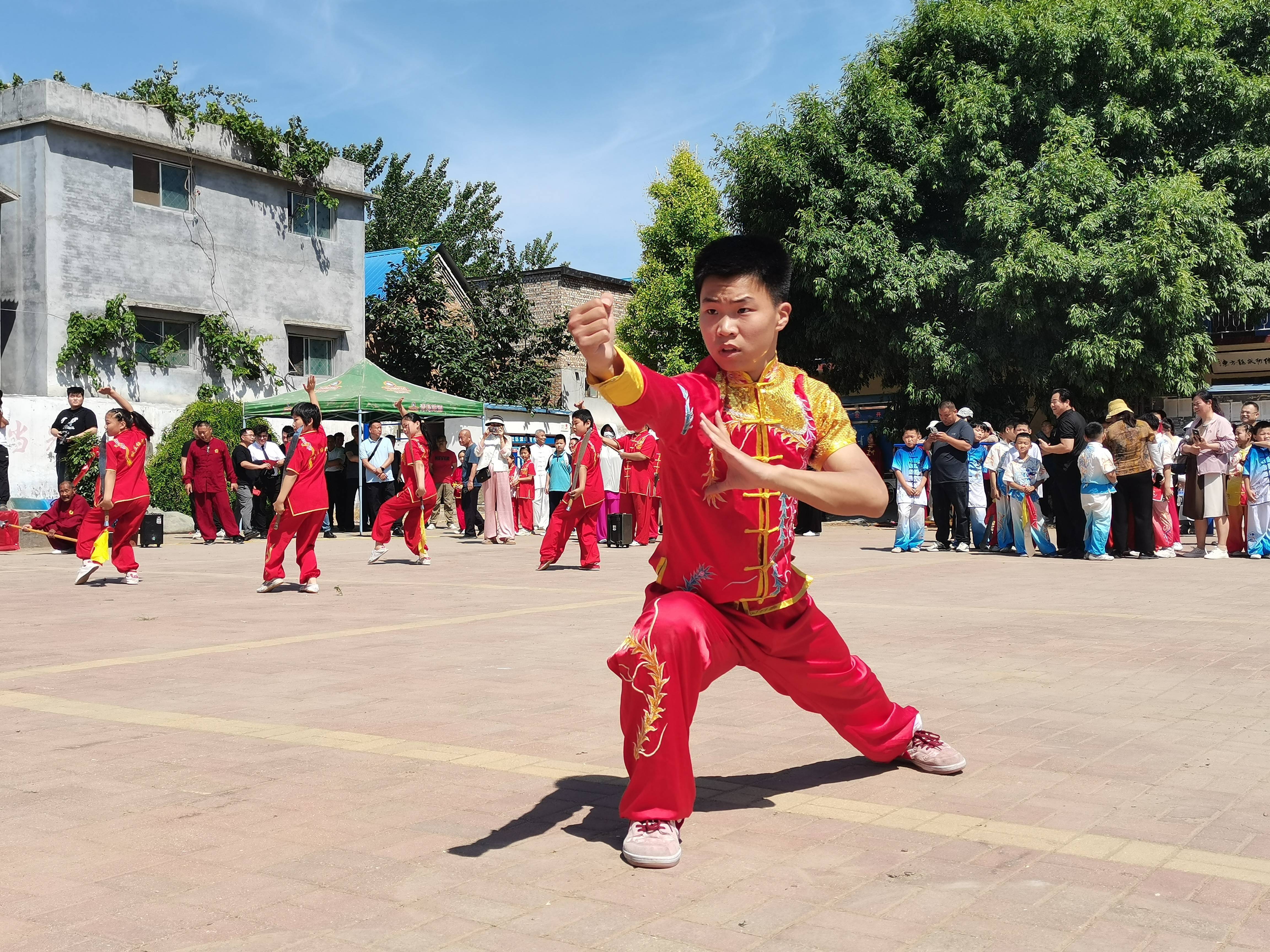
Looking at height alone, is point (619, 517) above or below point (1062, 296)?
below

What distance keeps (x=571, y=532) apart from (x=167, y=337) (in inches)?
537

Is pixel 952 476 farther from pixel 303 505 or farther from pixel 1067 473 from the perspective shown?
pixel 303 505

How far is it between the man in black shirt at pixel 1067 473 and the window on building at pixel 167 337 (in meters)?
17.1

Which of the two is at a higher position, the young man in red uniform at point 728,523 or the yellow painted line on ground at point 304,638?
the young man in red uniform at point 728,523

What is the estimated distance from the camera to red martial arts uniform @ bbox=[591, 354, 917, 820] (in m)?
3.72

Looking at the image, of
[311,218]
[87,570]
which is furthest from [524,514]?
[87,570]

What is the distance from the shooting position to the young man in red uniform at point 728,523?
12.0ft

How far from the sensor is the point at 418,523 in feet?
49.8

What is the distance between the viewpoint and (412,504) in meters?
15.0

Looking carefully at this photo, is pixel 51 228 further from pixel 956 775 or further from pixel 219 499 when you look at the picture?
pixel 956 775

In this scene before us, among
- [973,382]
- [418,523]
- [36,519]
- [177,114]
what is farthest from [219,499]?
[973,382]

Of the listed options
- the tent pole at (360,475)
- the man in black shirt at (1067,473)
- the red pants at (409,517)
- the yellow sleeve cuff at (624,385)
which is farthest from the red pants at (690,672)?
the tent pole at (360,475)

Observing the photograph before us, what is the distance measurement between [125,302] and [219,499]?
6253 mm

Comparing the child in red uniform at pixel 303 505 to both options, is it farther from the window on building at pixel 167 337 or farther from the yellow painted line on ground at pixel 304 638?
the window on building at pixel 167 337
